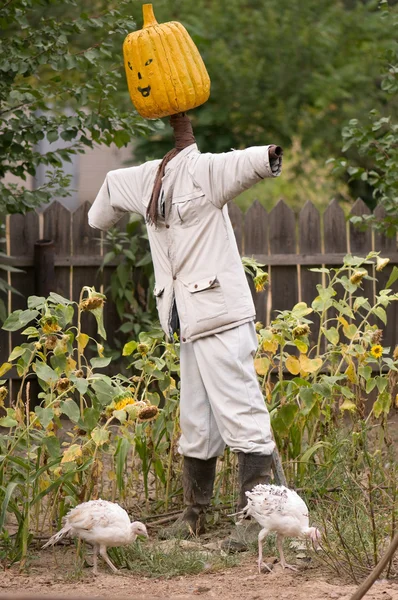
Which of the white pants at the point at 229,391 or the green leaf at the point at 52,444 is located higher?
the white pants at the point at 229,391

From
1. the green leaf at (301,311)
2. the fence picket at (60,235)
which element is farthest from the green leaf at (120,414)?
the fence picket at (60,235)

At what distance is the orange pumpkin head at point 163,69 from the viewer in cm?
412

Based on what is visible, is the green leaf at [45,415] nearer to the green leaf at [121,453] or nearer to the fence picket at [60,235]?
the green leaf at [121,453]

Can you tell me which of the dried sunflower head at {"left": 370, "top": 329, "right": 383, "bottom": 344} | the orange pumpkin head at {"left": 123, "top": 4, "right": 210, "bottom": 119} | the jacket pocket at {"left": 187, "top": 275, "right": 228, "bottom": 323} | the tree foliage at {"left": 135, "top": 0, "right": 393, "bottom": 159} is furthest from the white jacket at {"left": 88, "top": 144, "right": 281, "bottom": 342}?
the tree foliage at {"left": 135, "top": 0, "right": 393, "bottom": 159}

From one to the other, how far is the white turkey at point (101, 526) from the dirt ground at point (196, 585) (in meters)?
0.14

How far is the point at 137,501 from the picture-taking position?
16.1 feet

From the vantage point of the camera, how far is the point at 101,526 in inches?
145

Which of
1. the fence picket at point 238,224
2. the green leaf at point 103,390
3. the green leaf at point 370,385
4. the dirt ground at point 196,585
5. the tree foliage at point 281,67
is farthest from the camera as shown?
the tree foliage at point 281,67

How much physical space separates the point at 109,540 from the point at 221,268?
1.21m

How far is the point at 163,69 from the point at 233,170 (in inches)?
20.3

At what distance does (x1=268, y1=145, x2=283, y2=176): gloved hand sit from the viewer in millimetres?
3885

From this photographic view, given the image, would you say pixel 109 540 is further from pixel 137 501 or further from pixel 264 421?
pixel 137 501

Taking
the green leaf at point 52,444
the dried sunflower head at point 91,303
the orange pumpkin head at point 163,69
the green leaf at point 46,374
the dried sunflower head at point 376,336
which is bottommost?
the green leaf at point 52,444

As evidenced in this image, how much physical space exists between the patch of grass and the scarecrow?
320mm
